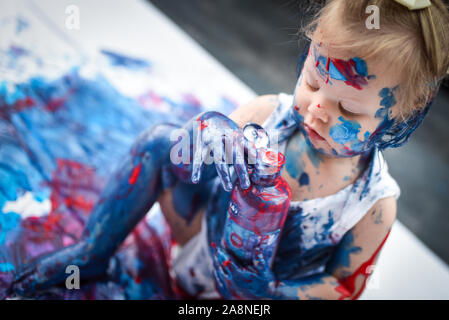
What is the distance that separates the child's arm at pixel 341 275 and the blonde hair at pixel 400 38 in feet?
0.70

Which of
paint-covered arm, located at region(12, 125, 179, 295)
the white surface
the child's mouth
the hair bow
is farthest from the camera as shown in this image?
the white surface

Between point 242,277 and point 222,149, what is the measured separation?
0.21m

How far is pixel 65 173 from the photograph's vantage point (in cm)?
99

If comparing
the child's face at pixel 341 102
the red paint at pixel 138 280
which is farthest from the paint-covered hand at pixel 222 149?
the red paint at pixel 138 280

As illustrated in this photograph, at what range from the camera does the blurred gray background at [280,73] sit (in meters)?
1.41

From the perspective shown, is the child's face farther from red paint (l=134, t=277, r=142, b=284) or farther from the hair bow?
red paint (l=134, t=277, r=142, b=284)

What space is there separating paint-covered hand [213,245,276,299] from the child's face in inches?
8.1

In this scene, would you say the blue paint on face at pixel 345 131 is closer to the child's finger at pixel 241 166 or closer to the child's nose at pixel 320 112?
the child's nose at pixel 320 112

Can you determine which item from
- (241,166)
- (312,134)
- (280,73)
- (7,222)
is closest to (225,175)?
(241,166)

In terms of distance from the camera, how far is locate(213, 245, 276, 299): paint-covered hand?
0.67m

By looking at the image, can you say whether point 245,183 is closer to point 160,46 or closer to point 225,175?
point 225,175

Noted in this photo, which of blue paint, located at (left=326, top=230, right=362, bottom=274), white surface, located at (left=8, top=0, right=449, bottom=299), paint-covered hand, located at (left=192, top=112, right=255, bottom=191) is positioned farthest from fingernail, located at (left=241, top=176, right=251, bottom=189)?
white surface, located at (left=8, top=0, right=449, bottom=299)
